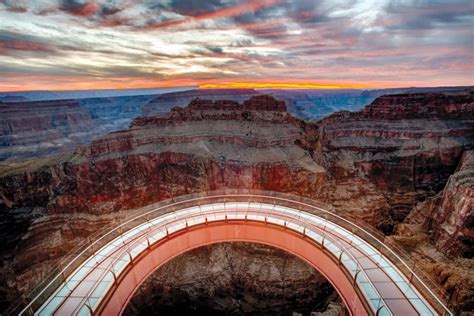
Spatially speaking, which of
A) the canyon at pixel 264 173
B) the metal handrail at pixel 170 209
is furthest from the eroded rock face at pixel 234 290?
the metal handrail at pixel 170 209

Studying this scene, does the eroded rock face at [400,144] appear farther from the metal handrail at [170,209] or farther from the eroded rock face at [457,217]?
the metal handrail at [170,209]

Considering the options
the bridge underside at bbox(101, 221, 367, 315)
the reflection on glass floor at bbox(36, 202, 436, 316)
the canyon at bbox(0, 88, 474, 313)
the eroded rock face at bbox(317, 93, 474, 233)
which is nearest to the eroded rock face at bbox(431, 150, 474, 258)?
the canyon at bbox(0, 88, 474, 313)

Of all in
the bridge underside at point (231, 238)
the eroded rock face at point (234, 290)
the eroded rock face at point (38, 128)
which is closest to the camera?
the bridge underside at point (231, 238)

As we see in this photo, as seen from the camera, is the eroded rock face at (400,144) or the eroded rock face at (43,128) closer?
the eroded rock face at (400,144)

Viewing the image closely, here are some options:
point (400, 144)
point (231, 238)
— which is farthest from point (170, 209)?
point (400, 144)

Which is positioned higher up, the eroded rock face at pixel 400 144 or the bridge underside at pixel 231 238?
the eroded rock face at pixel 400 144

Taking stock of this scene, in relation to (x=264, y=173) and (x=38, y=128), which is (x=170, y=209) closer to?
(x=264, y=173)
